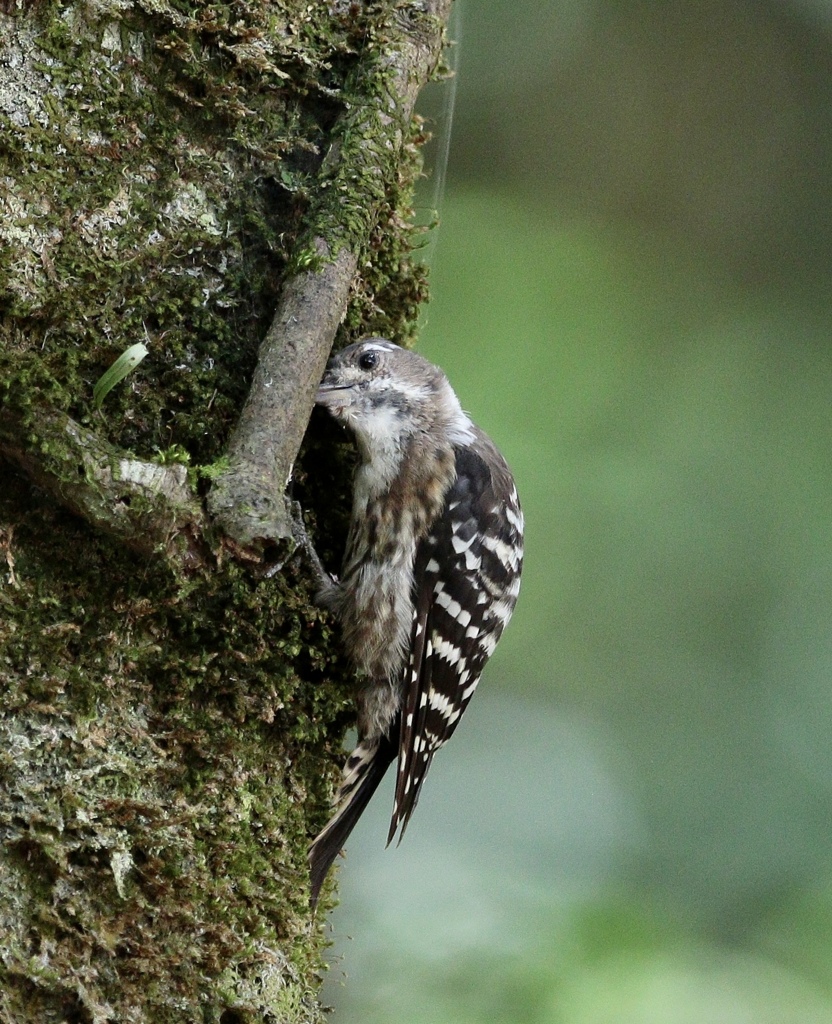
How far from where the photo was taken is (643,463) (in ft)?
16.9

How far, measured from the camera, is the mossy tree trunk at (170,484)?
158 centimetres

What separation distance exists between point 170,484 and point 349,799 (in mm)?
930

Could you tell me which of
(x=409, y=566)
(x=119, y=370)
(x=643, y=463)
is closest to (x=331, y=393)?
(x=409, y=566)

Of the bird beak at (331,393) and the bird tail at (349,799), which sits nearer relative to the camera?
the bird tail at (349,799)

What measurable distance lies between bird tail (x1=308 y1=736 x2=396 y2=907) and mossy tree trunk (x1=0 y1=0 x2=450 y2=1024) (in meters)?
0.10

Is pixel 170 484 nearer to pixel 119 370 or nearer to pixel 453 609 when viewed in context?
pixel 119 370

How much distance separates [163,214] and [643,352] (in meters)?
3.78

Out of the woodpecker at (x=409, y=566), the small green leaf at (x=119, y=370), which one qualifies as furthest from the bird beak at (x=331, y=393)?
the small green leaf at (x=119, y=370)

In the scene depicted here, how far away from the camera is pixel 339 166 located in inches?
85.1

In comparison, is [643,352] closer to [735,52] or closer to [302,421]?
[735,52]

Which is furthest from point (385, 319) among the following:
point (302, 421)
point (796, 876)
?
point (796, 876)

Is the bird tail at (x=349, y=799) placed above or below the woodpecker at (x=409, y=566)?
below

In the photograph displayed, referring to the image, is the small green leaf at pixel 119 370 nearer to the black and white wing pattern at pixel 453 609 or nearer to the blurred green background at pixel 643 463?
the black and white wing pattern at pixel 453 609

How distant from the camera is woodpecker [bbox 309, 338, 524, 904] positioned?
2420mm
